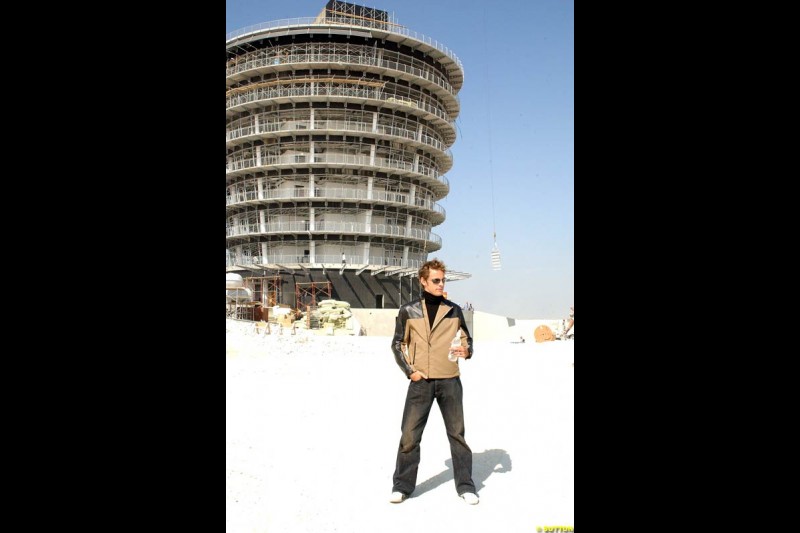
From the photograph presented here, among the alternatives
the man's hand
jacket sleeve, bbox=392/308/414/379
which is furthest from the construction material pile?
the man's hand

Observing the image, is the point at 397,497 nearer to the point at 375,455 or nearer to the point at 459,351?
the point at 459,351

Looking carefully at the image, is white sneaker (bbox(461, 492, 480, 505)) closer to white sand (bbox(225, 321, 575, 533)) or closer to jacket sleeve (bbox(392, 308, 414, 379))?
white sand (bbox(225, 321, 575, 533))

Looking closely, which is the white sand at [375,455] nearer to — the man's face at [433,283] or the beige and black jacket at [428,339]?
the beige and black jacket at [428,339]

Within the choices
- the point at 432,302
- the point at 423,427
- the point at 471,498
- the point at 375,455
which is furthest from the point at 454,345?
the point at 375,455

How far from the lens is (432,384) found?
4039mm

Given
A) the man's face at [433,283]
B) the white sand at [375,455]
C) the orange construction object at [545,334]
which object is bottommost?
the orange construction object at [545,334]

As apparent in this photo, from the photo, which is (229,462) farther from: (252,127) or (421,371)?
(252,127)

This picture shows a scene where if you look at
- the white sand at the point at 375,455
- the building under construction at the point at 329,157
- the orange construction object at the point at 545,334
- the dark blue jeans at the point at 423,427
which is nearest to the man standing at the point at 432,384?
the dark blue jeans at the point at 423,427

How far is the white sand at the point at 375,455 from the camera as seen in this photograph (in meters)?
3.62

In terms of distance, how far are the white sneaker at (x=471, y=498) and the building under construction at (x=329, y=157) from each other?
28.8m

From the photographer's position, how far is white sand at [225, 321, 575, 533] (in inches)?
143
